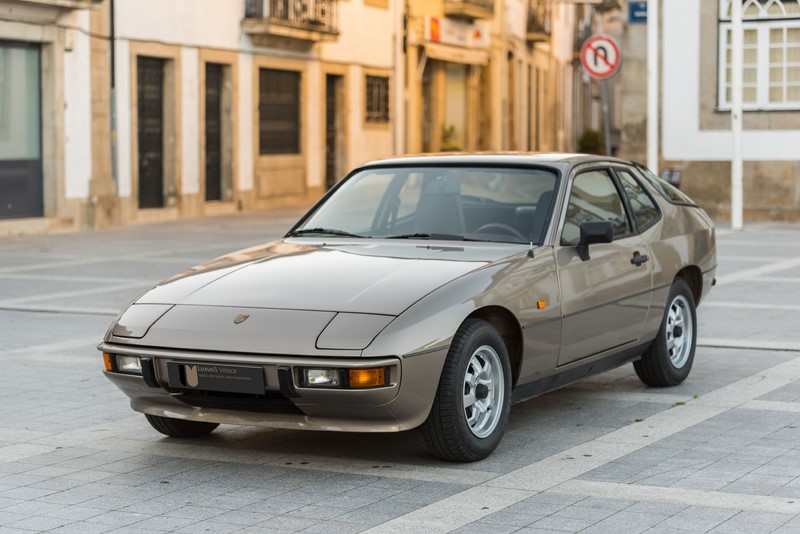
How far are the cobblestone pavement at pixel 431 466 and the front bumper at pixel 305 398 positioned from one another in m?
0.25

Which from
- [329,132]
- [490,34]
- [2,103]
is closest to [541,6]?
[490,34]

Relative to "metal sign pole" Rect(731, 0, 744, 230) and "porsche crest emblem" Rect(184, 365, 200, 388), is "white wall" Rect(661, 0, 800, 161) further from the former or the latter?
"porsche crest emblem" Rect(184, 365, 200, 388)

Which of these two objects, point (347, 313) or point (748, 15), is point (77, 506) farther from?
point (748, 15)

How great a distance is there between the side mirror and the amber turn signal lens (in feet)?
5.85

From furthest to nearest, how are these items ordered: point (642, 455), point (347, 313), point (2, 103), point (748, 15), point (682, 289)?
1. point (748, 15)
2. point (2, 103)
3. point (682, 289)
4. point (642, 455)
5. point (347, 313)

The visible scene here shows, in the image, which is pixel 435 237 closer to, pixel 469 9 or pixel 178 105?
pixel 178 105

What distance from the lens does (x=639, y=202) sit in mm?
8531

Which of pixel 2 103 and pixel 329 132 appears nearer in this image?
pixel 2 103

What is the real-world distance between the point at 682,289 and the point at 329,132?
84.9 feet

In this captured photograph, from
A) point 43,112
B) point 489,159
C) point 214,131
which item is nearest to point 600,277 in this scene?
point 489,159

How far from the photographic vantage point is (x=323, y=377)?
6.05 meters

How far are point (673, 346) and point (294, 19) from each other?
22.5 meters

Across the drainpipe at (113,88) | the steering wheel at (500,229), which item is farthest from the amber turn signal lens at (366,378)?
the drainpipe at (113,88)

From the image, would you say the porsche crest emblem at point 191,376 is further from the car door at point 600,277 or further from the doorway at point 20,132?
the doorway at point 20,132
